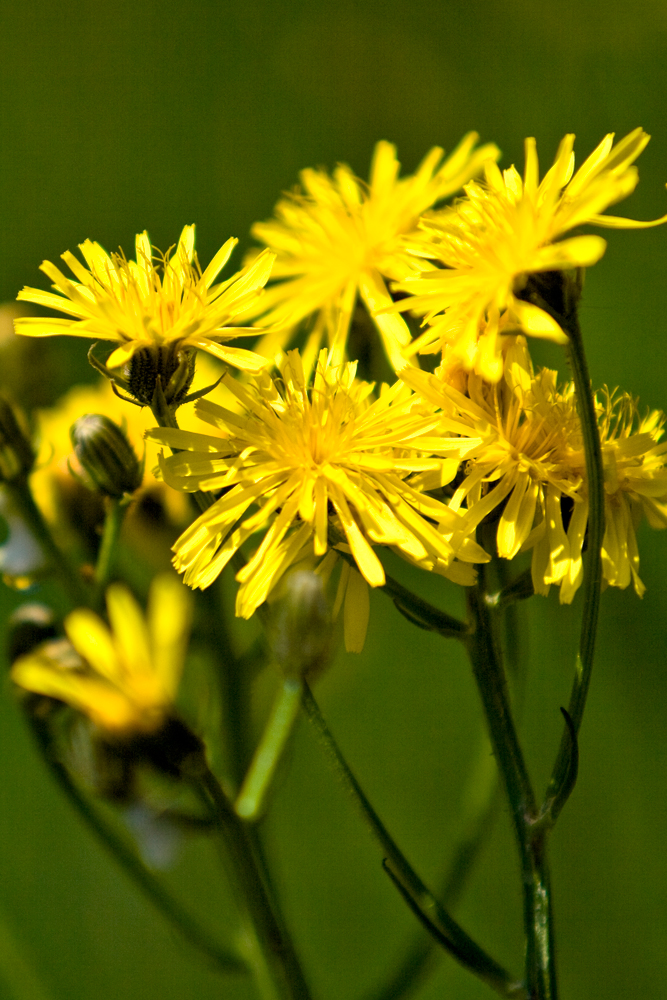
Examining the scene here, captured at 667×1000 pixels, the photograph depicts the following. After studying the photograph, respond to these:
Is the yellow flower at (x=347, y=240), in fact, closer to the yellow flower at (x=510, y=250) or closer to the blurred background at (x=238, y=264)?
the yellow flower at (x=510, y=250)

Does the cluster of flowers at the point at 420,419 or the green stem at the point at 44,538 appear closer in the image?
the cluster of flowers at the point at 420,419

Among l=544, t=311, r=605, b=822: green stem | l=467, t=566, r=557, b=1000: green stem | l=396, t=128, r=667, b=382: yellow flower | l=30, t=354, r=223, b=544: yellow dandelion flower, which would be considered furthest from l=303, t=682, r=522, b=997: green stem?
l=30, t=354, r=223, b=544: yellow dandelion flower

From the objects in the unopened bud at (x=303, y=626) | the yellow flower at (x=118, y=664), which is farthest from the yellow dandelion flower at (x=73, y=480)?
the unopened bud at (x=303, y=626)

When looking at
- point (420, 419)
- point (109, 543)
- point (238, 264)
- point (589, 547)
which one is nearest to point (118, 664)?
point (109, 543)

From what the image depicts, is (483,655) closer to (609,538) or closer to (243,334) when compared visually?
(609,538)

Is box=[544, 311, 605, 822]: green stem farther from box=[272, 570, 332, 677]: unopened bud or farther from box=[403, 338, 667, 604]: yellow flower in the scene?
box=[272, 570, 332, 677]: unopened bud
